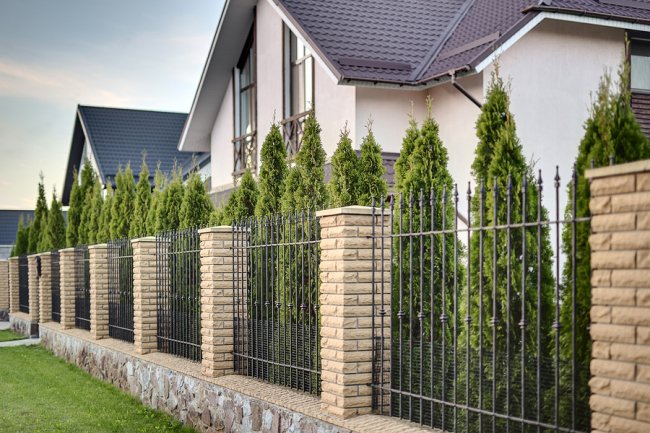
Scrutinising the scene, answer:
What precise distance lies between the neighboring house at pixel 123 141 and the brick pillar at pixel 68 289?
12025 millimetres

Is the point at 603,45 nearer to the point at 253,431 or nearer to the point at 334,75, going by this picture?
the point at 334,75

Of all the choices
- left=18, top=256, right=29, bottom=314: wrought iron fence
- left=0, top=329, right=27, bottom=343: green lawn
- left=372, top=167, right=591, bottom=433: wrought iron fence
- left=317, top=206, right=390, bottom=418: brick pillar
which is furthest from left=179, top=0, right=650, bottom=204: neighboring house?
left=18, top=256, right=29, bottom=314: wrought iron fence

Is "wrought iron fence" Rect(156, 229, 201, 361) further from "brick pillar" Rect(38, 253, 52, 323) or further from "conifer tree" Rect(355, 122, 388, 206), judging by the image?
"brick pillar" Rect(38, 253, 52, 323)

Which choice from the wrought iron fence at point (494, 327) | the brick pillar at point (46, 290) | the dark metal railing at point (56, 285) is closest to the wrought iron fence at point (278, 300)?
the wrought iron fence at point (494, 327)

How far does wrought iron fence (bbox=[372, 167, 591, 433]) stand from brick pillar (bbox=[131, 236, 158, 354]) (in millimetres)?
5598

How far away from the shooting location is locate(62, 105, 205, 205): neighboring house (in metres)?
31.0

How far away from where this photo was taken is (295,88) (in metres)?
16.4

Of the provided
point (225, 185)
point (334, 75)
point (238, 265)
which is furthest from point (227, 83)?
point (238, 265)

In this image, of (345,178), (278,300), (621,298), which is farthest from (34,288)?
(621,298)

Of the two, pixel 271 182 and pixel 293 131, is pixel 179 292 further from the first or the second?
pixel 293 131

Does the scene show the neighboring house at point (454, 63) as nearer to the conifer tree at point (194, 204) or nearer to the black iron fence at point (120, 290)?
the conifer tree at point (194, 204)

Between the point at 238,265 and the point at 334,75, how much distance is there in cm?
458

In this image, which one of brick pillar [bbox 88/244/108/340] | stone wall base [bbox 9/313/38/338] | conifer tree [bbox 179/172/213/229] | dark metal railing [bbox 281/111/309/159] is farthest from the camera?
stone wall base [bbox 9/313/38/338]

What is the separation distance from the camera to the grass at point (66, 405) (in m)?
9.59
